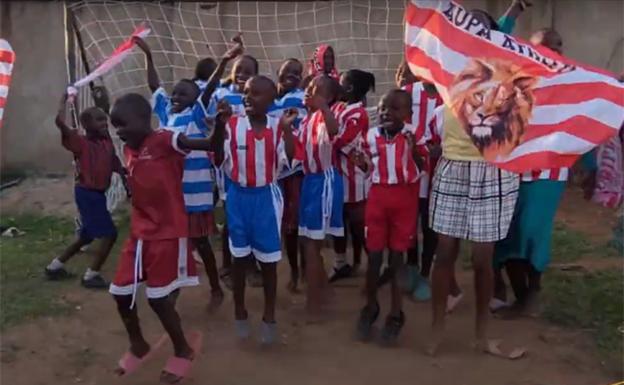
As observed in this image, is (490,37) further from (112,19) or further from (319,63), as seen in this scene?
(112,19)

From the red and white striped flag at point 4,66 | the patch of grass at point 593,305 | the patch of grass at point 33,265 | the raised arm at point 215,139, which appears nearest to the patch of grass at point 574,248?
the patch of grass at point 593,305

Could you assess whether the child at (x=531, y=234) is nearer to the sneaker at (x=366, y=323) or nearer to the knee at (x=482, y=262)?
the knee at (x=482, y=262)

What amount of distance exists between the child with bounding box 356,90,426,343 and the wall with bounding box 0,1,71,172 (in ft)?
19.4

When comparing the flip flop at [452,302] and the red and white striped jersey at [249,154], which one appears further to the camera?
the flip flop at [452,302]

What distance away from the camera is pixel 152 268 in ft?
15.7

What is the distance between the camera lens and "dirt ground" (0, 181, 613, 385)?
16.4 feet

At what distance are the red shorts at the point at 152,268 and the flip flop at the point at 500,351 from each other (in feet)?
5.61

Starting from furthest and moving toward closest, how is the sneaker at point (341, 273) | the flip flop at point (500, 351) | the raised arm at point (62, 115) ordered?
the sneaker at point (341, 273)
the raised arm at point (62, 115)
the flip flop at point (500, 351)

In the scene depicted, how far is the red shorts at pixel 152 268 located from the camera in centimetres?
479

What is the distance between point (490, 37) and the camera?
478 centimetres

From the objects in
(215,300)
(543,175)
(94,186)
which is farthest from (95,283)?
(543,175)

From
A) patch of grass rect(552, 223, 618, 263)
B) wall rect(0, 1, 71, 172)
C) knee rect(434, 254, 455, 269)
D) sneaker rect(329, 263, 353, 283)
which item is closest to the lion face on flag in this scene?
knee rect(434, 254, 455, 269)

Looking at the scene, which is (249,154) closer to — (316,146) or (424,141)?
(316,146)

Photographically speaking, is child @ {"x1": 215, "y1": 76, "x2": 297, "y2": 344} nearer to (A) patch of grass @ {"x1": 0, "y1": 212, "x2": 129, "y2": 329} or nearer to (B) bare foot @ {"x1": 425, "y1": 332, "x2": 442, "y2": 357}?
(B) bare foot @ {"x1": 425, "y1": 332, "x2": 442, "y2": 357}
